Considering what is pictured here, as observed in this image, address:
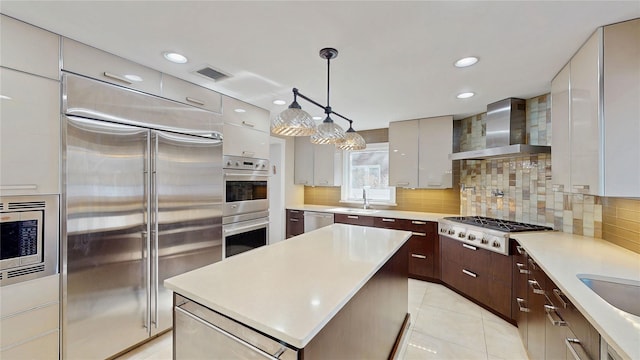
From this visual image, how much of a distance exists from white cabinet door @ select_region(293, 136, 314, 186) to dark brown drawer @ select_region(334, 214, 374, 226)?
1.00 m

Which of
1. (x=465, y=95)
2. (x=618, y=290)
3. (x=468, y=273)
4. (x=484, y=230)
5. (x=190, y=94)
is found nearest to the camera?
(x=618, y=290)

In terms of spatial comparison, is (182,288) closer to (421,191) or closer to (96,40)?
Result: (96,40)

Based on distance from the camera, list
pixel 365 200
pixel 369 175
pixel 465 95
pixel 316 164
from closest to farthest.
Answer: pixel 465 95 < pixel 365 200 < pixel 369 175 < pixel 316 164

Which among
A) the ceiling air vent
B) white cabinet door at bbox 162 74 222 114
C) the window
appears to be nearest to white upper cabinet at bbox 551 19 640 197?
the ceiling air vent

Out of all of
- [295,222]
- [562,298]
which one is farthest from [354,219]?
[562,298]

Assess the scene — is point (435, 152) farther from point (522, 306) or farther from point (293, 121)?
point (293, 121)

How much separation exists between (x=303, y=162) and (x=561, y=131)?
3.67m

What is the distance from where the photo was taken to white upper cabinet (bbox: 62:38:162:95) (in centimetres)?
176

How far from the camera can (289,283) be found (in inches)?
50.1

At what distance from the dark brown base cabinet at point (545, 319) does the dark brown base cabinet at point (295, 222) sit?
9.90 feet

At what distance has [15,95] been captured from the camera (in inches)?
60.7

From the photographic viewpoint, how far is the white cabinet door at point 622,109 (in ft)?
4.91

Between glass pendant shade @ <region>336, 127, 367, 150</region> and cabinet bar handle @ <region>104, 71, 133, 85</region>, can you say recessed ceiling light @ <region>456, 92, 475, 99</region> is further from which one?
cabinet bar handle @ <region>104, 71, 133, 85</region>

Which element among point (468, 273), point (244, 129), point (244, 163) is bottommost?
point (468, 273)
